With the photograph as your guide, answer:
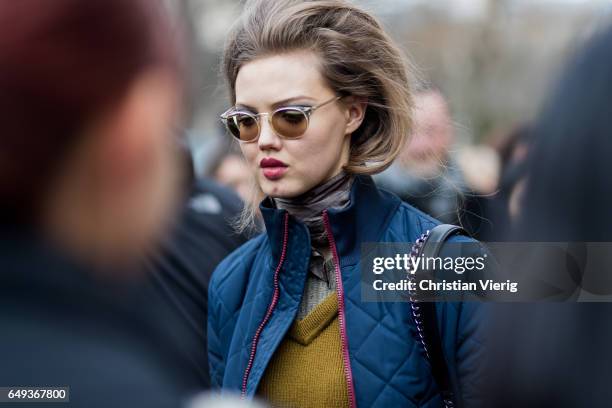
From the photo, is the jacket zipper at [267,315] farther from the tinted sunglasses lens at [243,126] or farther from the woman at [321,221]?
the tinted sunglasses lens at [243,126]

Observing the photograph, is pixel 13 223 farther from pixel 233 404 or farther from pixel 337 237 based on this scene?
pixel 337 237

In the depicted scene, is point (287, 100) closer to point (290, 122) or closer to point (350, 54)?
point (290, 122)

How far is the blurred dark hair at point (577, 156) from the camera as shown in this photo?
1.14 metres

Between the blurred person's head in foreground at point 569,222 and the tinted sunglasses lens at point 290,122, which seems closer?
the blurred person's head in foreground at point 569,222

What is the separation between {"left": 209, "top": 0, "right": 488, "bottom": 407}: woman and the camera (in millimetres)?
2062

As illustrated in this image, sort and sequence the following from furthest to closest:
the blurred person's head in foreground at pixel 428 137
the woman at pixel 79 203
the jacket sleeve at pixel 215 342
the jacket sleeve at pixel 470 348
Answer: the blurred person's head in foreground at pixel 428 137 → the jacket sleeve at pixel 215 342 → the jacket sleeve at pixel 470 348 → the woman at pixel 79 203

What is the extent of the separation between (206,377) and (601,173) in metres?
1.83

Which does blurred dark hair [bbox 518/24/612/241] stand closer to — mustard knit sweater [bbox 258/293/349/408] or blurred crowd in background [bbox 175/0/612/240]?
blurred crowd in background [bbox 175/0/612/240]

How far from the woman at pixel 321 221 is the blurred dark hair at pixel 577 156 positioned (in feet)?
2.89

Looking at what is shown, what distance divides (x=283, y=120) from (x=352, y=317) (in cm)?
53

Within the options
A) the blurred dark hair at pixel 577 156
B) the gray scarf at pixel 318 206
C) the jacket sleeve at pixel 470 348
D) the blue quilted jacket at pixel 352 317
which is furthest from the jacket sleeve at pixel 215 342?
the blurred dark hair at pixel 577 156

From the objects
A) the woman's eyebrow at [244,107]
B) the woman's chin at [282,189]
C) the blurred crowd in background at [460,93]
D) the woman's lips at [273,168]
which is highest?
the blurred crowd in background at [460,93]

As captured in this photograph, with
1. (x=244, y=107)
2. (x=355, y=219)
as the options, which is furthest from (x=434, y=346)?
(x=244, y=107)

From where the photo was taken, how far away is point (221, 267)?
2.54 metres
